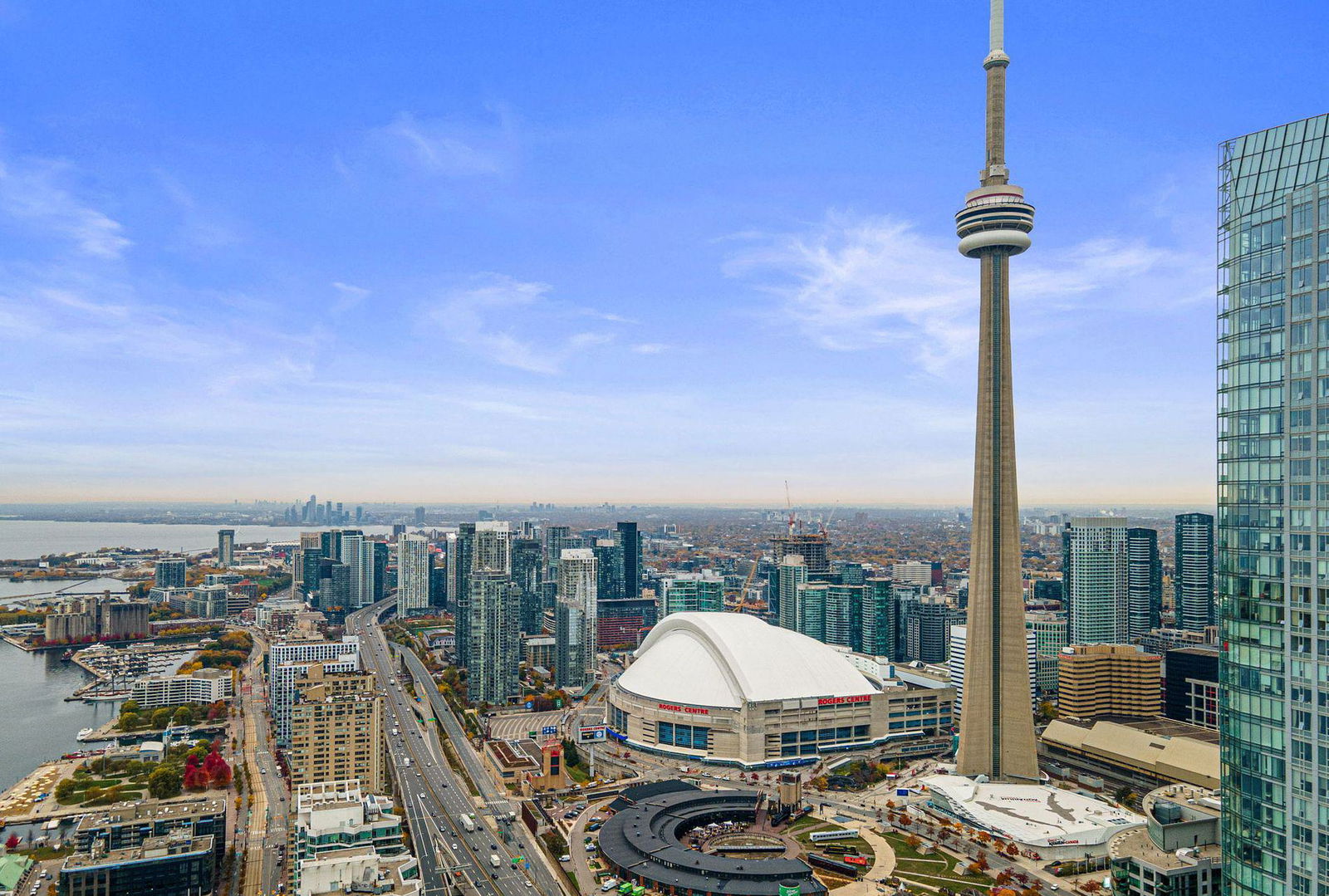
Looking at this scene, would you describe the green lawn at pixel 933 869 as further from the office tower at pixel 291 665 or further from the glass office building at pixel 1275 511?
the office tower at pixel 291 665

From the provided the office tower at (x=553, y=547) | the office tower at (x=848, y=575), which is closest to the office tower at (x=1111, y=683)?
the office tower at (x=848, y=575)

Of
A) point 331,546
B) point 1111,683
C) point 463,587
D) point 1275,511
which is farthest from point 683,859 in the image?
point 331,546

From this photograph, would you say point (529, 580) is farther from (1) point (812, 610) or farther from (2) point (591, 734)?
(2) point (591, 734)

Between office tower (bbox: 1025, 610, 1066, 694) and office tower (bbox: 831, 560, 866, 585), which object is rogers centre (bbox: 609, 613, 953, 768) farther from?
office tower (bbox: 831, 560, 866, 585)

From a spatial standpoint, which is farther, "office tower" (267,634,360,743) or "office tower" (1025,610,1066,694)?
"office tower" (1025,610,1066,694)

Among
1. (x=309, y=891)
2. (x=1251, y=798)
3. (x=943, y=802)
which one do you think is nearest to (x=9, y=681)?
(x=309, y=891)

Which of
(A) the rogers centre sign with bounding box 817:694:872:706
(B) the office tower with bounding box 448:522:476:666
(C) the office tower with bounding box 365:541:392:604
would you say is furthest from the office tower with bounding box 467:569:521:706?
(C) the office tower with bounding box 365:541:392:604

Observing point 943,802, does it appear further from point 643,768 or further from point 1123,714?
point 1123,714
